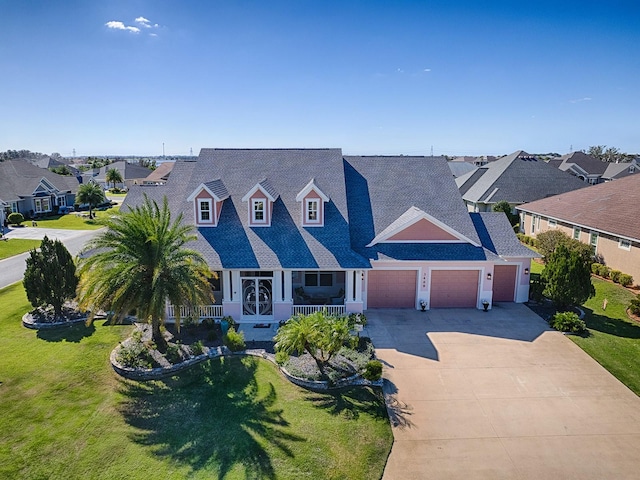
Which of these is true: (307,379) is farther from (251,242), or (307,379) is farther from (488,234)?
(488,234)

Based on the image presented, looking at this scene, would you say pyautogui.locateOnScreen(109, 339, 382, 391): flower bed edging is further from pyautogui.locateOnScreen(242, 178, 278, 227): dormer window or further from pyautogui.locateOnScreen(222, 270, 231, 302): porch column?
pyautogui.locateOnScreen(242, 178, 278, 227): dormer window

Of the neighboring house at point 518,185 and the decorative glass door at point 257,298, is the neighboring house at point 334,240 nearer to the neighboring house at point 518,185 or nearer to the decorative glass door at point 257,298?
the decorative glass door at point 257,298

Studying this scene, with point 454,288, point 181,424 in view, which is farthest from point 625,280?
point 181,424

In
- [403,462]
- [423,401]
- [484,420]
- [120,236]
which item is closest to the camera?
[403,462]

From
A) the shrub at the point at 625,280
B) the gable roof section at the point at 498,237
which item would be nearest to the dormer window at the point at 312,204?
the gable roof section at the point at 498,237

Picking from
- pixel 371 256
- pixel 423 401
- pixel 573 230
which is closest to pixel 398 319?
pixel 371 256
